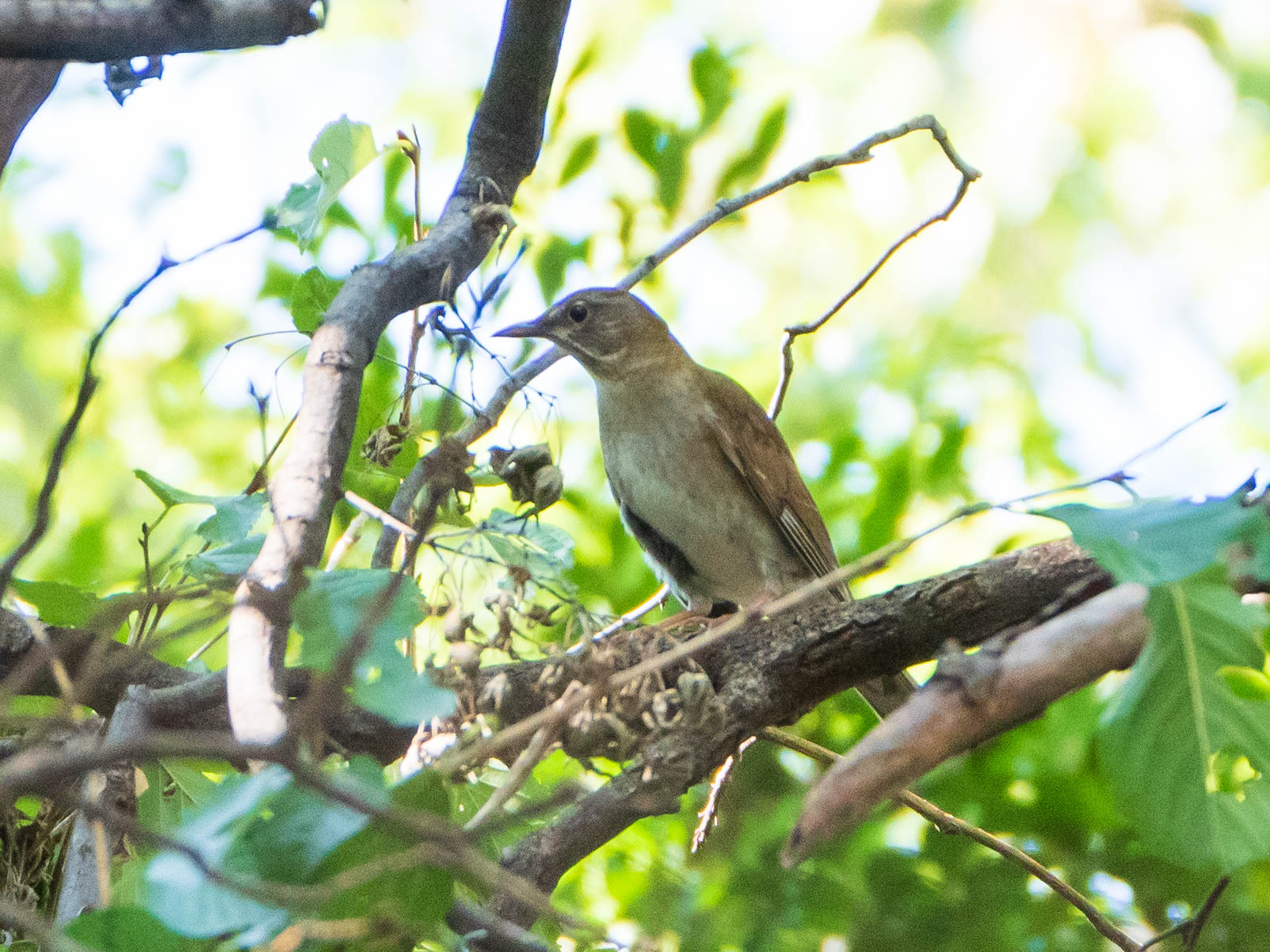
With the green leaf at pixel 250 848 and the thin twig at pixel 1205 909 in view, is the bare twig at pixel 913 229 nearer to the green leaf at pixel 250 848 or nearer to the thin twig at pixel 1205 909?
the thin twig at pixel 1205 909

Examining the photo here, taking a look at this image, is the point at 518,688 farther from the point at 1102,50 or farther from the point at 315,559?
the point at 1102,50

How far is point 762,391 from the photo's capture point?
601 centimetres

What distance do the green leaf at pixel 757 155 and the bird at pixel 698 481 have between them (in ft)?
1.95

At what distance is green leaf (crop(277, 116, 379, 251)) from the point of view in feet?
8.51

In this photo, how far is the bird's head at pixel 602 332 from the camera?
15.1 feet

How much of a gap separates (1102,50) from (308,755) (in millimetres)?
17313

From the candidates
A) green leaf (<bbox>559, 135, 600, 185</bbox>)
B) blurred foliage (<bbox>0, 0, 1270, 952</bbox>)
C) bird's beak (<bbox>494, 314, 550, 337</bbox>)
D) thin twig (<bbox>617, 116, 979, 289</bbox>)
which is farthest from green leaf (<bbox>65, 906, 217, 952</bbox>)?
bird's beak (<bbox>494, 314, 550, 337</bbox>)

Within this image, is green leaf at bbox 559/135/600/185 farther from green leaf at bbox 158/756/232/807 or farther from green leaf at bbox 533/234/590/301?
green leaf at bbox 158/756/232/807

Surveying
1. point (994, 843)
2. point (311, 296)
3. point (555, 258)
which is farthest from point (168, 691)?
point (555, 258)

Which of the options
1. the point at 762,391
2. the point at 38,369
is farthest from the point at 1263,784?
the point at 38,369

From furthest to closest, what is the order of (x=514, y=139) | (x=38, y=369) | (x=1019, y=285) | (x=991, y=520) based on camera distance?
(x=1019, y=285), (x=38, y=369), (x=991, y=520), (x=514, y=139)

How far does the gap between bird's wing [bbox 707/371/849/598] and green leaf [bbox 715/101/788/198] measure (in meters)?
0.89

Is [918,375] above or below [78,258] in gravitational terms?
below

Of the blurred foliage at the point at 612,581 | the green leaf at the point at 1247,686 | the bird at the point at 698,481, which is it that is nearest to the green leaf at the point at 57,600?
the blurred foliage at the point at 612,581
